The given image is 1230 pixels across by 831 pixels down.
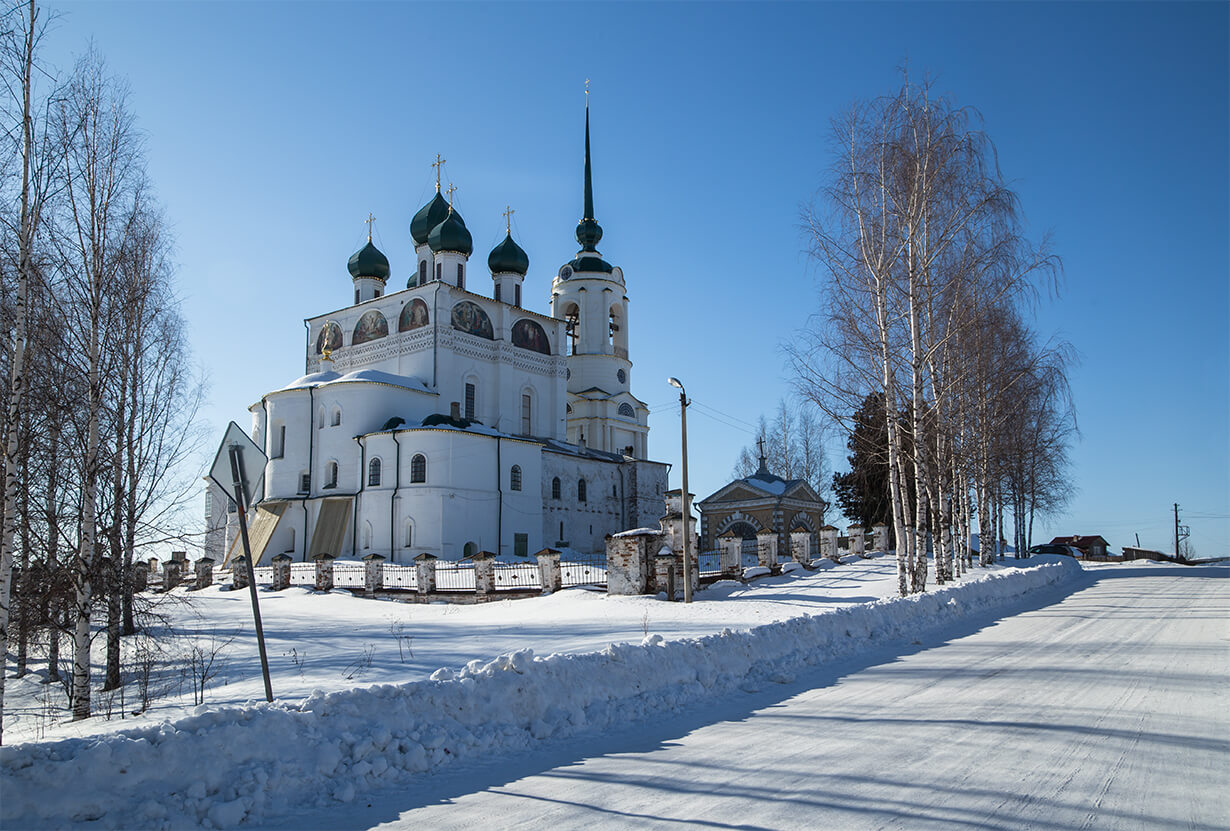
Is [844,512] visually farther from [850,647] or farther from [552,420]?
[850,647]

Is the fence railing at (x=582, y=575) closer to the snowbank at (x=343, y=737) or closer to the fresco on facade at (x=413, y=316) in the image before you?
the snowbank at (x=343, y=737)

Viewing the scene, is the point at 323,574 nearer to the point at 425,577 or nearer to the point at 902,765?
the point at 425,577

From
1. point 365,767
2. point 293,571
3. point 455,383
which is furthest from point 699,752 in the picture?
point 455,383

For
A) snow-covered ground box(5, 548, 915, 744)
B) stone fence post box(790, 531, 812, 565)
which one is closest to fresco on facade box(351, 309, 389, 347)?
snow-covered ground box(5, 548, 915, 744)

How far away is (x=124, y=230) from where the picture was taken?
39.3 ft

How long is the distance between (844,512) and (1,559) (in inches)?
1602

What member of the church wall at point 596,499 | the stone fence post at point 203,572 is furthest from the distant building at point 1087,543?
the stone fence post at point 203,572

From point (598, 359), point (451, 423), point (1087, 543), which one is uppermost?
point (598, 359)

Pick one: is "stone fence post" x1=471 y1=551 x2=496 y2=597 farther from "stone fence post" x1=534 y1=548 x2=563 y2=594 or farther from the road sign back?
the road sign back

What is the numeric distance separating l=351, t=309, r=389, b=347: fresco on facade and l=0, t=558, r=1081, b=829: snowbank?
36285 mm

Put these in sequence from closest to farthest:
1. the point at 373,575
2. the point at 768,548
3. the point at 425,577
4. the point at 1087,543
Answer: the point at 768,548 → the point at 425,577 → the point at 373,575 → the point at 1087,543

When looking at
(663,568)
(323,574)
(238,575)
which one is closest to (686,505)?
(663,568)

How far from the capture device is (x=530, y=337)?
46031 mm

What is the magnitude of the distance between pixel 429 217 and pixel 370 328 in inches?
268
